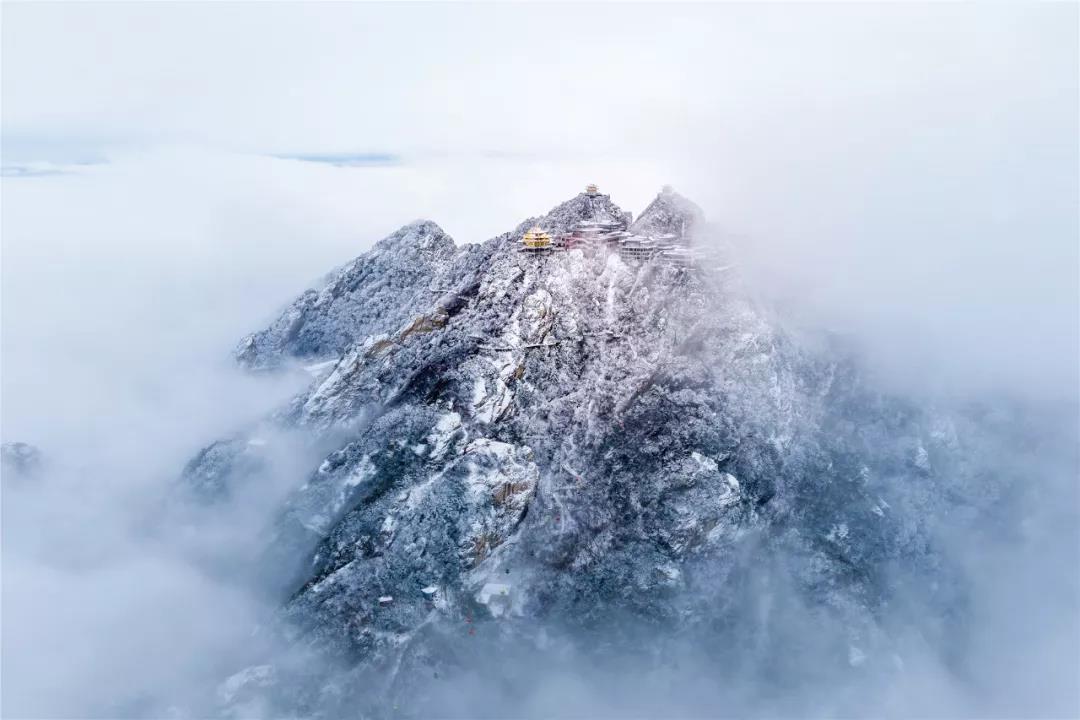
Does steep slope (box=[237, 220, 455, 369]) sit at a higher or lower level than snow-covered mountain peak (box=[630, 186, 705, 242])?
lower

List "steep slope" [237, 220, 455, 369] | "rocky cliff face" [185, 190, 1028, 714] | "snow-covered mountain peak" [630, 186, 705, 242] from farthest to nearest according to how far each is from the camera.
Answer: "steep slope" [237, 220, 455, 369]
"snow-covered mountain peak" [630, 186, 705, 242]
"rocky cliff face" [185, 190, 1028, 714]

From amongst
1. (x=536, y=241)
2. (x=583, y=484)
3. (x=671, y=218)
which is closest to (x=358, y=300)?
(x=536, y=241)

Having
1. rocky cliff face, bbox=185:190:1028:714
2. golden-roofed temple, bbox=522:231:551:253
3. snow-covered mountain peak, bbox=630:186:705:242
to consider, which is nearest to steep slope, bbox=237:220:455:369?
rocky cliff face, bbox=185:190:1028:714

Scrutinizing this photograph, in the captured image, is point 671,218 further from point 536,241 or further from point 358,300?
point 358,300

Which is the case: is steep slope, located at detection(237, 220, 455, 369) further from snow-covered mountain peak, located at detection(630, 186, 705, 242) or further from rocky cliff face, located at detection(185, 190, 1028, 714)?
snow-covered mountain peak, located at detection(630, 186, 705, 242)

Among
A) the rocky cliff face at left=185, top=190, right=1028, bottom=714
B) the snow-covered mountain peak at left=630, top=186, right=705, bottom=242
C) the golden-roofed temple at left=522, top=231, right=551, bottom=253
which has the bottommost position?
the rocky cliff face at left=185, top=190, right=1028, bottom=714

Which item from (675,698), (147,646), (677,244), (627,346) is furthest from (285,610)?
(677,244)

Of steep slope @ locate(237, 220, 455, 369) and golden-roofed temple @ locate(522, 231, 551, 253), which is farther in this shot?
steep slope @ locate(237, 220, 455, 369)

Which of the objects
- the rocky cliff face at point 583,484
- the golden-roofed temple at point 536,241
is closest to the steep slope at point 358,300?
the rocky cliff face at point 583,484

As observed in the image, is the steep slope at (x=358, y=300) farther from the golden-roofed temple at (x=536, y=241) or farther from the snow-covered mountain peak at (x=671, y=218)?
the snow-covered mountain peak at (x=671, y=218)

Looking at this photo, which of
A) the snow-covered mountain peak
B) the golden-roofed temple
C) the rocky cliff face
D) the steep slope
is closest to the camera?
the rocky cliff face
